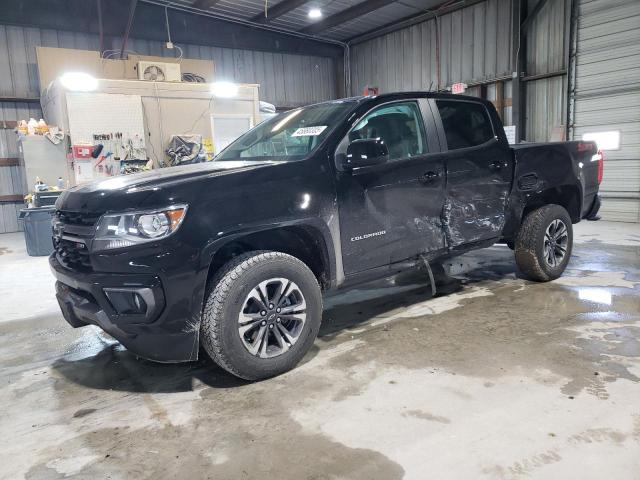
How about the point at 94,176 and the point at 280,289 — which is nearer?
the point at 280,289

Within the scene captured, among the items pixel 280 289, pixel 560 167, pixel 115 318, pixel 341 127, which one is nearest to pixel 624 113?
pixel 560 167

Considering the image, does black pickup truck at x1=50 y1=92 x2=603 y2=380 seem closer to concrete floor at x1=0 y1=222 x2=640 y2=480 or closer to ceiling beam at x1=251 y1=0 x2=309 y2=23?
concrete floor at x1=0 y1=222 x2=640 y2=480

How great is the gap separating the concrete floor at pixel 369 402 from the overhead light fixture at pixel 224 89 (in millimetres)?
6372

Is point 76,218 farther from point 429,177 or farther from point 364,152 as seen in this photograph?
point 429,177

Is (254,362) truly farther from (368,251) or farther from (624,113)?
(624,113)

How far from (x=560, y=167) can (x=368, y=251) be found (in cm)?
234

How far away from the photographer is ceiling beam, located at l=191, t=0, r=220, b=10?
1118 cm

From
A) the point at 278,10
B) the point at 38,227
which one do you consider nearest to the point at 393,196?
the point at 38,227

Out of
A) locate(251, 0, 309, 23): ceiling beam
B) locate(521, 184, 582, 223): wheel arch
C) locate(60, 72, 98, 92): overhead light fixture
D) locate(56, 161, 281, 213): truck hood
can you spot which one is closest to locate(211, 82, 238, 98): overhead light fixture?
locate(60, 72, 98, 92): overhead light fixture

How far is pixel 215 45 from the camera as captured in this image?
1275 cm

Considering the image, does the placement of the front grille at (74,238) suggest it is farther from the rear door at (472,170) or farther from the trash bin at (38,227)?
the trash bin at (38,227)

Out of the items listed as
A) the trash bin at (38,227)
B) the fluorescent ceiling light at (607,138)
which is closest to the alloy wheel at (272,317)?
the trash bin at (38,227)

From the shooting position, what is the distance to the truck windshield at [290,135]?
3084mm

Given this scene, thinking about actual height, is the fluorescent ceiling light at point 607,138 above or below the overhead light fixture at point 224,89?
below
